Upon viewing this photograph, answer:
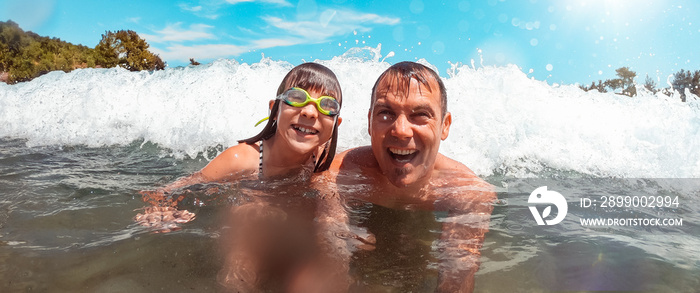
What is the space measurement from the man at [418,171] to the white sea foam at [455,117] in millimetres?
2525

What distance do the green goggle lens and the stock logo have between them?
1771 millimetres

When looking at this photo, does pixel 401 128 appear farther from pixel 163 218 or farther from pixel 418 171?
pixel 163 218

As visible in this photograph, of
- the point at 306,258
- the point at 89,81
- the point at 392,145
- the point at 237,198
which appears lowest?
the point at 306,258

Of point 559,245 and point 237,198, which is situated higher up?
point 237,198

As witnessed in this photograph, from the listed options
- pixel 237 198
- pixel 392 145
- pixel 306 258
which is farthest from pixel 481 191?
pixel 237 198

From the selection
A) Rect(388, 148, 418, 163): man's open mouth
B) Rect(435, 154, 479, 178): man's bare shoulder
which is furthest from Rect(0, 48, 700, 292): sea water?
Rect(388, 148, 418, 163): man's open mouth

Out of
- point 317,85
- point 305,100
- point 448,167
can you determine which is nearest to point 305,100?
point 305,100

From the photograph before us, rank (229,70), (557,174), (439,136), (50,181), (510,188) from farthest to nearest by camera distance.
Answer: (229,70), (557,174), (510,188), (50,181), (439,136)

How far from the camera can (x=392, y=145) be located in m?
2.88

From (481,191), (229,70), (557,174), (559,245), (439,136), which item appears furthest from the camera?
(229,70)

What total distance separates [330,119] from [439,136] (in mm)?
838

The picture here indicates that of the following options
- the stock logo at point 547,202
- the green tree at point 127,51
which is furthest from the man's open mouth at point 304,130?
the green tree at point 127,51

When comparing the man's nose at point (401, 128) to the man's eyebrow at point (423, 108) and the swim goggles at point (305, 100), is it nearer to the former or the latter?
the man's eyebrow at point (423, 108)

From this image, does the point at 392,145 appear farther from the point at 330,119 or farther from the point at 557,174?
the point at 557,174
